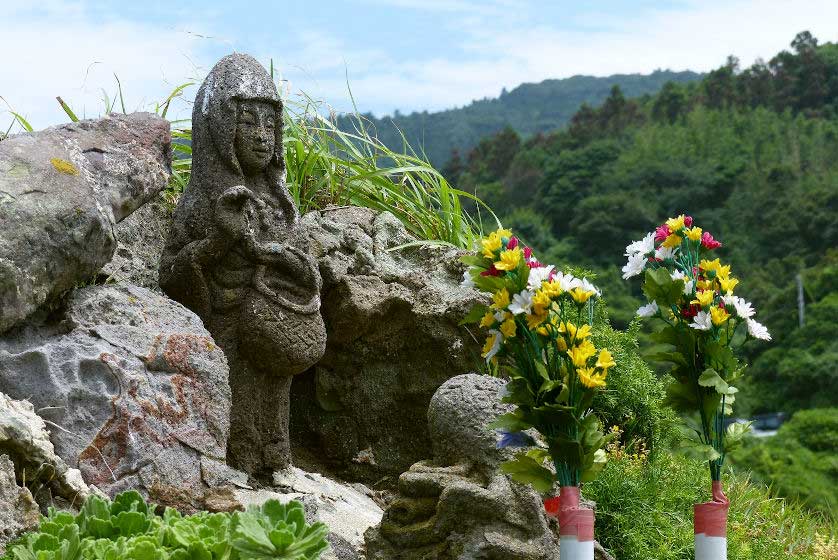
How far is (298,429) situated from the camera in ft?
22.2

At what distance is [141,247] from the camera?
246 inches

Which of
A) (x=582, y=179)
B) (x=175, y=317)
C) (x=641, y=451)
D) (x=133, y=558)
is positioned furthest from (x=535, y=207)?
(x=133, y=558)

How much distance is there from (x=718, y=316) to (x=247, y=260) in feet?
7.56

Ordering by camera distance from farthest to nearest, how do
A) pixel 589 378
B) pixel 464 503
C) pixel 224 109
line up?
pixel 224 109 → pixel 464 503 → pixel 589 378

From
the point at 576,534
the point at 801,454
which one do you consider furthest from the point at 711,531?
the point at 801,454

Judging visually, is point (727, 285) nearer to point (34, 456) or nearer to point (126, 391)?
point (126, 391)

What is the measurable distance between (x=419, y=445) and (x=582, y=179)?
25614 mm

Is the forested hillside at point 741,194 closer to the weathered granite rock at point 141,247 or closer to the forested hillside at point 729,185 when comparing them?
the forested hillside at point 729,185

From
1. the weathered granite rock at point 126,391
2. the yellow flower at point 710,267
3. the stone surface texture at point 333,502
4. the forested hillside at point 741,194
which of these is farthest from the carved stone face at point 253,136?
the forested hillside at point 741,194

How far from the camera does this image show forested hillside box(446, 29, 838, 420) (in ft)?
86.9

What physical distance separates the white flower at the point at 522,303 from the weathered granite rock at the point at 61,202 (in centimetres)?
183

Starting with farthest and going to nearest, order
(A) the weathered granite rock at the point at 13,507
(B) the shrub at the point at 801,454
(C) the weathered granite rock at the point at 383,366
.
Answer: (B) the shrub at the point at 801,454 → (C) the weathered granite rock at the point at 383,366 → (A) the weathered granite rock at the point at 13,507

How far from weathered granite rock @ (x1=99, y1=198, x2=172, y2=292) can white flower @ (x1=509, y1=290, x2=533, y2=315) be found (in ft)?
6.98

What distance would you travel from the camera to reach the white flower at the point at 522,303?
165 inches
